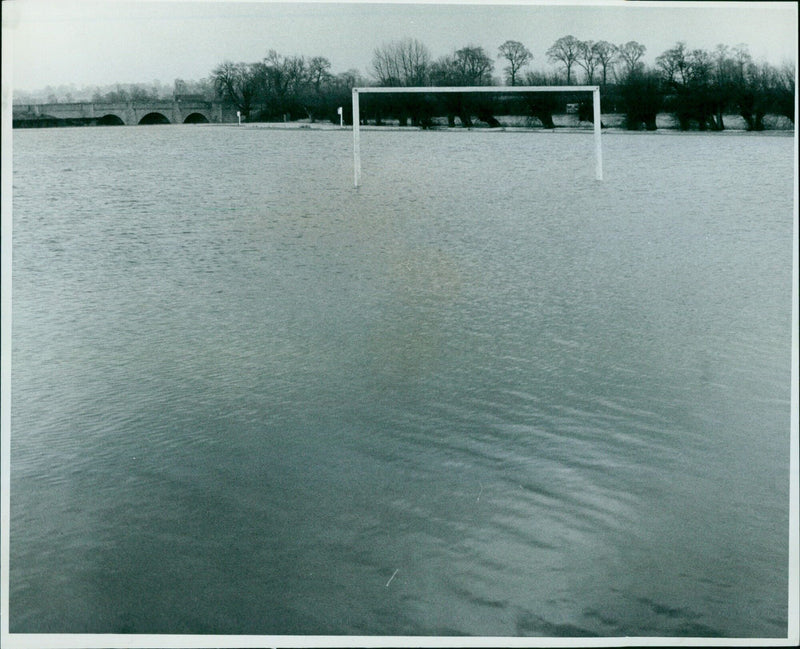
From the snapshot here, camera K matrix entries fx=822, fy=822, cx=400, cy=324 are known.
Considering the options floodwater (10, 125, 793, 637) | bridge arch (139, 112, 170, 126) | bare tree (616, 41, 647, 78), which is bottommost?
floodwater (10, 125, 793, 637)

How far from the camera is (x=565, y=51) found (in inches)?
191

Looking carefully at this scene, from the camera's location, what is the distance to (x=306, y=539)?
4586 mm

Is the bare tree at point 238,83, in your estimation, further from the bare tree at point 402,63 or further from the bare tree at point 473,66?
the bare tree at point 473,66

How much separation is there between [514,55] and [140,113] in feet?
8.88

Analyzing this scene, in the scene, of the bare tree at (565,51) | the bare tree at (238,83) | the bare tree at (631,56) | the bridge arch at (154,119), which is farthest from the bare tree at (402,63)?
the bridge arch at (154,119)

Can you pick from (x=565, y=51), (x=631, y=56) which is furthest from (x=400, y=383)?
→ (x=631, y=56)

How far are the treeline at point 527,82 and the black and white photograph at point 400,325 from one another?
0.03 meters

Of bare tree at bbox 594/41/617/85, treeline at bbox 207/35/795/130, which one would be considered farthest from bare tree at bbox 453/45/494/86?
bare tree at bbox 594/41/617/85

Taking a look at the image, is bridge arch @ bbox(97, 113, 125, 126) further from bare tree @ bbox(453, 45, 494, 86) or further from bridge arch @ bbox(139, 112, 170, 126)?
bare tree @ bbox(453, 45, 494, 86)

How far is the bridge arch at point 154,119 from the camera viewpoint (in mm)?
5977

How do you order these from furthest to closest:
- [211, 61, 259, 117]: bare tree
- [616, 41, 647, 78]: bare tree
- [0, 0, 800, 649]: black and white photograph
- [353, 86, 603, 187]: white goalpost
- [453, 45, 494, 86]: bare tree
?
[353, 86, 603, 187]: white goalpost → [211, 61, 259, 117]: bare tree → [453, 45, 494, 86]: bare tree → [616, 41, 647, 78]: bare tree → [0, 0, 800, 649]: black and white photograph

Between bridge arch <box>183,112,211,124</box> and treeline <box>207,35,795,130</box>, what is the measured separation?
25 cm

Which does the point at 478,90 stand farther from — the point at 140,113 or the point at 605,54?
the point at 140,113

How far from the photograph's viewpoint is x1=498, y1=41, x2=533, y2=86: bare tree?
4.79 m
